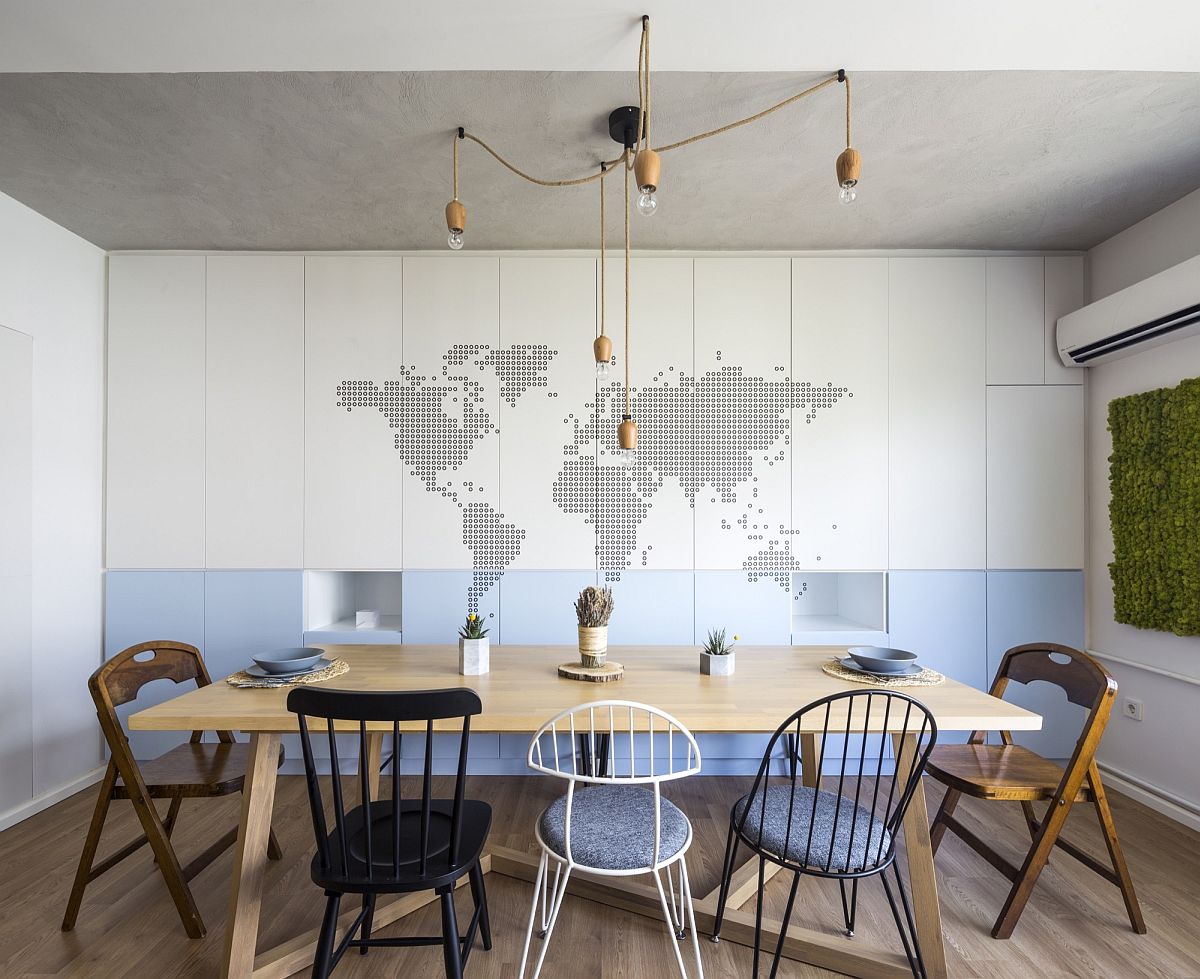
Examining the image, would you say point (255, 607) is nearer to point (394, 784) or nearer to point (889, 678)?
point (394, 784)

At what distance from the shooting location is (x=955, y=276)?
11.1ft

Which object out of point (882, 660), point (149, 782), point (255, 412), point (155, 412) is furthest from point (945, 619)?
point (155, 412)

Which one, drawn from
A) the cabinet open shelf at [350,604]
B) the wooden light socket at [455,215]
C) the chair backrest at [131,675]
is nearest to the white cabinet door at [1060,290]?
the wooden light socket at [455,215]

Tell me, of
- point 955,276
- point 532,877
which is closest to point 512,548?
point 532,877

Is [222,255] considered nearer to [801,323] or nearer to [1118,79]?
[801,323]

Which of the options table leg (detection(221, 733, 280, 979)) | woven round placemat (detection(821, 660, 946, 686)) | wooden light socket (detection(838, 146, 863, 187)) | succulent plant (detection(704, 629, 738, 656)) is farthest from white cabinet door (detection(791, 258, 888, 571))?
table leg (detection(221, 733, 280, 979))

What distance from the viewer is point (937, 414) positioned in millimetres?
3377

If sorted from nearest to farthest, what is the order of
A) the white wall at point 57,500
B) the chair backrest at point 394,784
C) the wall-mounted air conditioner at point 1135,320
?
1. the chair backrest at point 394,784
2. the wall-mounted air conditioner at point 1135,320
3. the white wall at point 57,500

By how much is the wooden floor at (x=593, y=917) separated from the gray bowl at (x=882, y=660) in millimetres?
801

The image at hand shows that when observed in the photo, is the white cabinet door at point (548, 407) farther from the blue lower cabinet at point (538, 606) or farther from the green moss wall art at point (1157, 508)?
the green moss wall art at point (1157, 508)

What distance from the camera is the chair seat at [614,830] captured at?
5.34 ft

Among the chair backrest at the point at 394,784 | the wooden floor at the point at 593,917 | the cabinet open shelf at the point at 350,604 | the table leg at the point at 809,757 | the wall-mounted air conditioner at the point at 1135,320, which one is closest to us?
the chair backrest at the point at 394,784

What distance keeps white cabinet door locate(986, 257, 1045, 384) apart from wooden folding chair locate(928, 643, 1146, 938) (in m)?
1.67

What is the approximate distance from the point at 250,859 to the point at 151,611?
205 cm
